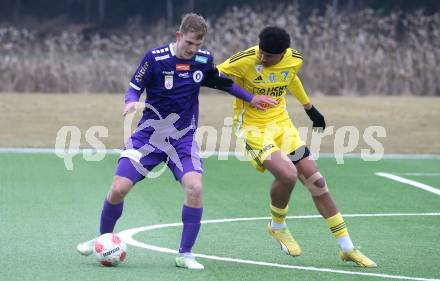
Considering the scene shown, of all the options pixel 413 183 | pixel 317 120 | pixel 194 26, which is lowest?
pixel 413 183

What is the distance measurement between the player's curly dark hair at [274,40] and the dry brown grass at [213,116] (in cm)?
1016

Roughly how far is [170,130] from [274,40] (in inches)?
45.6

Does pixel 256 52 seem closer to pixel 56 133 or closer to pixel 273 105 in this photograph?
pixel 273 105

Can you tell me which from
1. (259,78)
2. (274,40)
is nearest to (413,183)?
(259,78)

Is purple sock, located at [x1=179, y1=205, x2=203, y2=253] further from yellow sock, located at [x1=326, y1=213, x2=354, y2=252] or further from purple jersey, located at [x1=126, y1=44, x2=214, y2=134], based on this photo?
yellow sock, located at [x1=326, y1=213, x2=354, y2=252]

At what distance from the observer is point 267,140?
10414 mm

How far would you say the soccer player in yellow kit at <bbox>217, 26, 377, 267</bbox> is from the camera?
400 inches

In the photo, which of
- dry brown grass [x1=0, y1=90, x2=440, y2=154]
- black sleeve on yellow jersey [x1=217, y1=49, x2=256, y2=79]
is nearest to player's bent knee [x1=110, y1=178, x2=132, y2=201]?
black sleeve on yellow jersey [x1=217, y1=49, x2=256, y2=79]

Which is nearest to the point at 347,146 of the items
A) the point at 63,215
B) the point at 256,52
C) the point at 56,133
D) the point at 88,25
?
the point at 56,133

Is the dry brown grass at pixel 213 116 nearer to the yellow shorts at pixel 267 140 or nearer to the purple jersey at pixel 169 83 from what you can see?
the yellow shorts at pixel 267 140

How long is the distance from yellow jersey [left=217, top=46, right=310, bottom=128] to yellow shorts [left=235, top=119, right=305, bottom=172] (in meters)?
0.07

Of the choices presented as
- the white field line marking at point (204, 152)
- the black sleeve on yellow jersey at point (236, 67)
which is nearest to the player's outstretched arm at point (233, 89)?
the black sleeve on yellow jersey at point (236, 67)

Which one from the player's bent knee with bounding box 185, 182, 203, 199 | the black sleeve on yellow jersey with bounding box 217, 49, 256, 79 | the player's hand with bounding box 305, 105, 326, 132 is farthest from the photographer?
the player's hand with bounding box 305, 105, 326, 132

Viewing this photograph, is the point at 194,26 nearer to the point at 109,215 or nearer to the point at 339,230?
the point at 109,215
